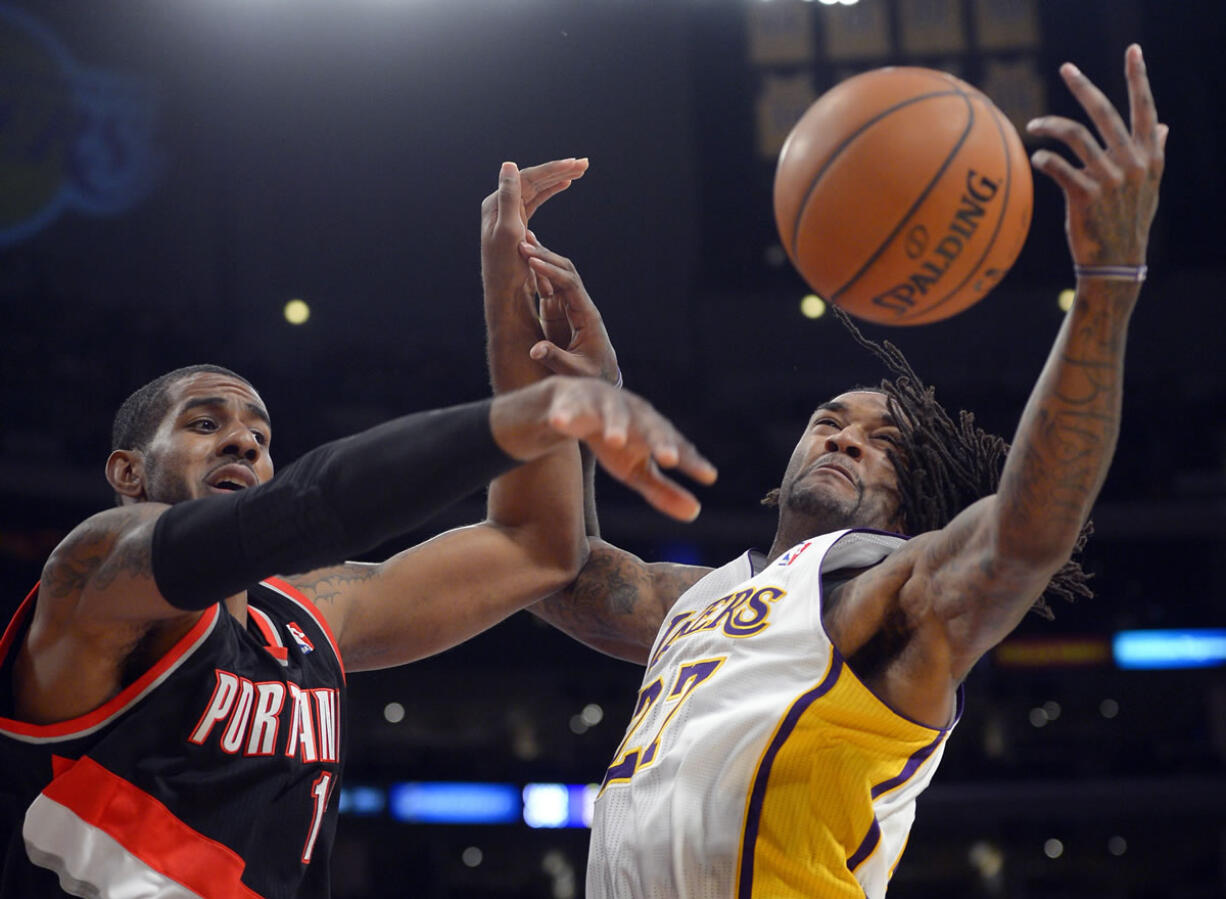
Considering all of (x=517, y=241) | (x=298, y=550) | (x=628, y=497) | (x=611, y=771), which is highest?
(x=517, y=241)

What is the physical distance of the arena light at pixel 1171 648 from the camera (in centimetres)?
1274

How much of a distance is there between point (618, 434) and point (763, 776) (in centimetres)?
93

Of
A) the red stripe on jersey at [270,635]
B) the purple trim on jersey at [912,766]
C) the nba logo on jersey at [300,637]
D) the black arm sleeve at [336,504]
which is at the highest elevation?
the black arm sleeve at [336,504]

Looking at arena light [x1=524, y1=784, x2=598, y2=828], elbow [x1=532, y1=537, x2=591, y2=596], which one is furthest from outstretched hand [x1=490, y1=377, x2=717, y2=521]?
arena light [x1=524, y1=784, x2=598, y2=828]

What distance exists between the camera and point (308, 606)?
9.07 feet

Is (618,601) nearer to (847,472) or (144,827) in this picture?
(847,472)

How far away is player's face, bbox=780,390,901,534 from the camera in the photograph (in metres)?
2.94

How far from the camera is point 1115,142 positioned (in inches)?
78.7

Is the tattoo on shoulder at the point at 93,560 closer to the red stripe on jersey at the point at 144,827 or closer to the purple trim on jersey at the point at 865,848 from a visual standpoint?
the red stripe on jersey at the point at 144,827

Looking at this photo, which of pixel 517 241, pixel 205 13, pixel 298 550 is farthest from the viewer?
pixel 205 13

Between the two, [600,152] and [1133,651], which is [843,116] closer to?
[600,152]

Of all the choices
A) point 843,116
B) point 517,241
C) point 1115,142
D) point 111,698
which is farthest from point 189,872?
point 1115,142

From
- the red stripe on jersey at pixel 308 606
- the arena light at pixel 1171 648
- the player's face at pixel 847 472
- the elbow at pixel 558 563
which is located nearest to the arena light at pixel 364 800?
the arena light at pixel 1171 648

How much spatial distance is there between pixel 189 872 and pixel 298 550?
30.7 inches
